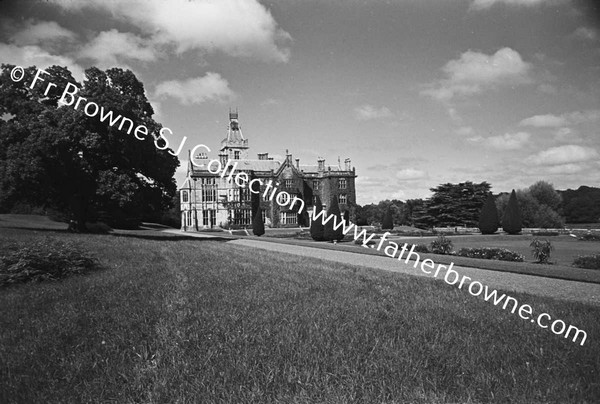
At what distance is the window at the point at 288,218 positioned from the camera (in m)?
61.0

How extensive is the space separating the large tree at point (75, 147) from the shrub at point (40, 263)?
13538mm

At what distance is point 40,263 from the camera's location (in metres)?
8.12

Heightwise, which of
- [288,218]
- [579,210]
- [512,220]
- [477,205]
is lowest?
[512,220]

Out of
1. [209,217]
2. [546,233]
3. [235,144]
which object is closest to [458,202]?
[546,233]

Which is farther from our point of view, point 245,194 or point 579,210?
point 245,194

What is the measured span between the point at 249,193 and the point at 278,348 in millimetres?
56796

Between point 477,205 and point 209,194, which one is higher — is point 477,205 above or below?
below

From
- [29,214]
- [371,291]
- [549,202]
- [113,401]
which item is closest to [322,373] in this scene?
[113,401]

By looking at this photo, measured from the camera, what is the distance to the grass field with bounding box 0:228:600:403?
317 cm

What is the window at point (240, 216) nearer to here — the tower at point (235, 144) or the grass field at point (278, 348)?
the tower at point (235, 144)

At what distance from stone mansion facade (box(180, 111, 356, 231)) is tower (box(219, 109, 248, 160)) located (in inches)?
7.8

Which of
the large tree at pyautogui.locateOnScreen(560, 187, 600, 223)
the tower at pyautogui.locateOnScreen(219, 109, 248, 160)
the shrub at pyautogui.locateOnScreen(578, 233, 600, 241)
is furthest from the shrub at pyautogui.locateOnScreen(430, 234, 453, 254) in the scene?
the tower at pyautogui.locateOnScreen(219, 109, 248, 160)

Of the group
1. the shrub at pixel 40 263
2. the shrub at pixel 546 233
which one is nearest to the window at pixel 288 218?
the shrub at pixel 546 233

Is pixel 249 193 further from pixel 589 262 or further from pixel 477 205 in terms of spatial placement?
pixel 589 262
